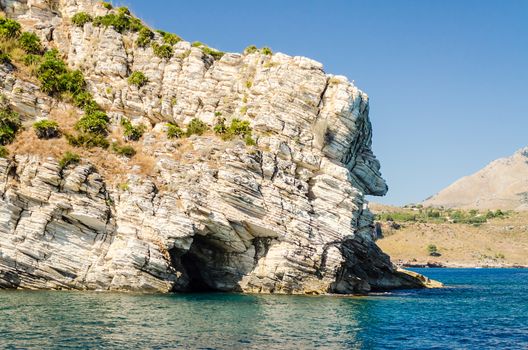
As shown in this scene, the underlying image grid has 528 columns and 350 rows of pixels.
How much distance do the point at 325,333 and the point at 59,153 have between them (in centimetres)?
3249

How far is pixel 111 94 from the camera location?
64.9m

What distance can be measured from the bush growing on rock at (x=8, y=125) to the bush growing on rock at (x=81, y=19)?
67.8 ft

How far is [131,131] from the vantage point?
6009 cm

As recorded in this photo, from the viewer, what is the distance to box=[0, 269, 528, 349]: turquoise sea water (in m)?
28.9

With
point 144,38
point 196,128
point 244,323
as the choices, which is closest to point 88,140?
point 196,128

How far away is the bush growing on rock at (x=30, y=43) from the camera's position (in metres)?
64.9

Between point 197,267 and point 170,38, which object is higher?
point 170,38

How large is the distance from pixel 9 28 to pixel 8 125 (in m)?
17.6

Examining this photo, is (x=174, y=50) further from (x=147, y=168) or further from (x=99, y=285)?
(x=99, y=285)

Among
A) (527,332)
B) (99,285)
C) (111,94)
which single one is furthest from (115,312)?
(111,94)

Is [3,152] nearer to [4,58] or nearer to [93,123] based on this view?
[93,123]

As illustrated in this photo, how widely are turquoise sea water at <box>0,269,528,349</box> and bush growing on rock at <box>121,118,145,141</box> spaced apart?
2075cm

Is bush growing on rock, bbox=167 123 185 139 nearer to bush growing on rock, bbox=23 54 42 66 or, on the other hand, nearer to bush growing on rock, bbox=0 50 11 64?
bush growing on rock, bbox=23 54 42 66

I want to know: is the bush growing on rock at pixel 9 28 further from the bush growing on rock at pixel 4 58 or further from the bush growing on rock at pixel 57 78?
the bush growing on rock at pixel 4 58
